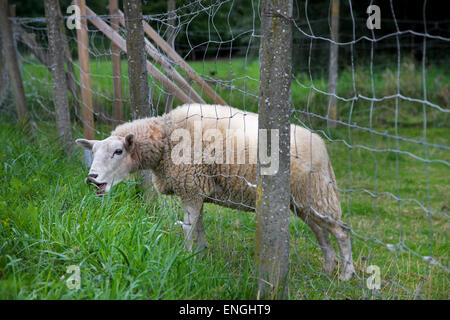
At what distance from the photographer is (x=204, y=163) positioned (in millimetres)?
3695

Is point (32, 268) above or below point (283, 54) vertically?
below

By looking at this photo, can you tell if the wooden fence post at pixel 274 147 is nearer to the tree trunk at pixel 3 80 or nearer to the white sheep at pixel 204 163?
the white sheep at pixel 204 163

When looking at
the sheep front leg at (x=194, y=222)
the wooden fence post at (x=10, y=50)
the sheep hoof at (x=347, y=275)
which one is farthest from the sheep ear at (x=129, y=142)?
the wooden fence post at (x=10, y=50)

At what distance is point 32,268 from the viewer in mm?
2623

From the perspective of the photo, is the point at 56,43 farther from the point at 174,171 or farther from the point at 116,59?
the point at 174,171

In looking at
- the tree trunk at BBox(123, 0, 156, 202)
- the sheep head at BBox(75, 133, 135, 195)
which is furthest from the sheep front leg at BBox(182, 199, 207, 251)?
A: the sheep head at BBox(75, 133, 135, 195)

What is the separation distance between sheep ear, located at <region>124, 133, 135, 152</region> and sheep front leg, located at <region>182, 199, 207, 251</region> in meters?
0.60

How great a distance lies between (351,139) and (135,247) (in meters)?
5.49

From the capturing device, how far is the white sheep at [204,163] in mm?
3533

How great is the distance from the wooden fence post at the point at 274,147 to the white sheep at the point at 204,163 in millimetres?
1065

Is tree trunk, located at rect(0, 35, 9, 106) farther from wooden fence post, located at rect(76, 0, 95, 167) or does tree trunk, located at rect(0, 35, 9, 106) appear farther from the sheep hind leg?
the sheep hind leg

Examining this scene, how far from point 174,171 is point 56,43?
2.56 meters

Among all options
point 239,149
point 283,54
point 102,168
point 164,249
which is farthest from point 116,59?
point 283,54

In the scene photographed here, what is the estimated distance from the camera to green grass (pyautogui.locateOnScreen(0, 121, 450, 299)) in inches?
95.8
